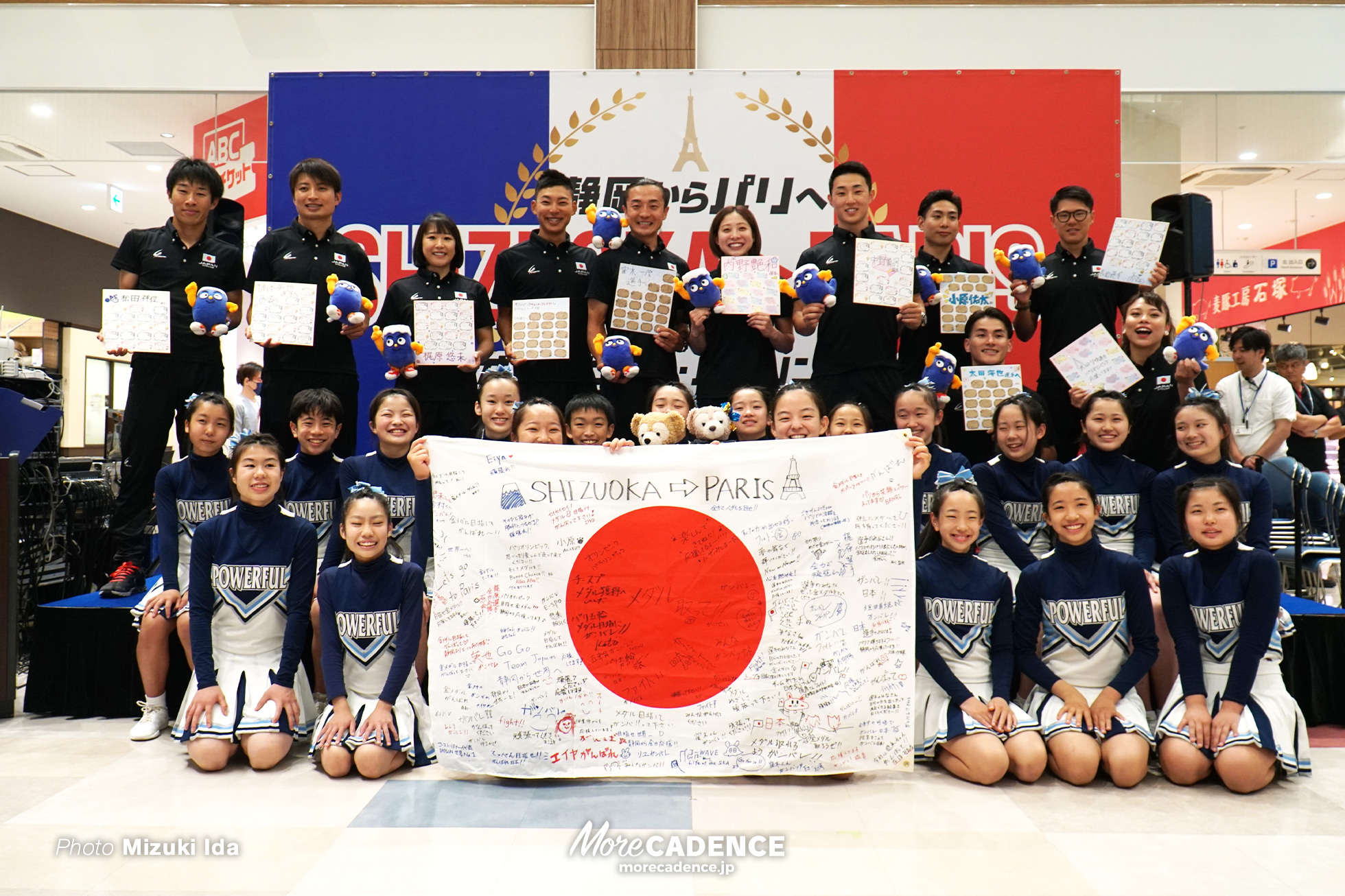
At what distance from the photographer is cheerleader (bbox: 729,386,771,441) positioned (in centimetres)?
380

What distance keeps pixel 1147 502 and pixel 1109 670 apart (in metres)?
0.89

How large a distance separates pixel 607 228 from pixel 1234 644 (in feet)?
10.8

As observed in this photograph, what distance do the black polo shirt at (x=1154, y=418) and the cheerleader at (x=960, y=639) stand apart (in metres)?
1.58

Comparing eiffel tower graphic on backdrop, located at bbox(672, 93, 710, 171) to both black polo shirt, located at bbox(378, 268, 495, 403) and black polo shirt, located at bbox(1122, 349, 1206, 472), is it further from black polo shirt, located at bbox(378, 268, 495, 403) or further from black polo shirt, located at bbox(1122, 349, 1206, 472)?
black polo shirt, located at bbox(1122, 349, 1206, 472)

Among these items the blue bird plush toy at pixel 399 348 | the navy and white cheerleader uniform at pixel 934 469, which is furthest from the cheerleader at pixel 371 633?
the navy and white cheerleader uniform at pixel 934 469

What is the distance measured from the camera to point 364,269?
4648 mm

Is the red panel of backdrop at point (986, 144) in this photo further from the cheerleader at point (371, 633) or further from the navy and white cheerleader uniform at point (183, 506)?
the navy and white cheerleader uniform at point (183, 506)

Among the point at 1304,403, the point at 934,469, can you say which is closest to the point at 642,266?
the point at 934,469

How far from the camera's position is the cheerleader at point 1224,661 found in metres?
3.03

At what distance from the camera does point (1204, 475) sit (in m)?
3.69

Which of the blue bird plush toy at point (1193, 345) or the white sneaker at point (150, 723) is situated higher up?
the blue bird plush toy at point (1193, 345)

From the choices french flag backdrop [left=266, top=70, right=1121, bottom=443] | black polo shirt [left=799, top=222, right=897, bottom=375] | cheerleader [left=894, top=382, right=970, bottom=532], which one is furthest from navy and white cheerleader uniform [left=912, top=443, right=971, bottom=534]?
french flag backdrop [left=266, top=70, right=1121, bottom=443]

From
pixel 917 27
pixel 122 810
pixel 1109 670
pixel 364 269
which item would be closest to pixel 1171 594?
pixel 1109 670

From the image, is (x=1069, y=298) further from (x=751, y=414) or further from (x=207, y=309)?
(x=207, y=309)
